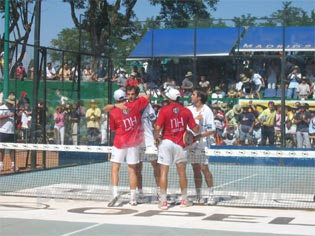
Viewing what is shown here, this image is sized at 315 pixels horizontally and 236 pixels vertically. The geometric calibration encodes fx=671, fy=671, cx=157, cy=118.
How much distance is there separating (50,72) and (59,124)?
1.47 metres

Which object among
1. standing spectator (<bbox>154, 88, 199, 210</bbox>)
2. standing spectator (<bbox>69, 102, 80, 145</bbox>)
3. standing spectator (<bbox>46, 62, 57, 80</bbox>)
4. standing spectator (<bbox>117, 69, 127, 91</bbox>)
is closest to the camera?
standing spectator (<bbox>154, 88, 199, 210</bbox>)

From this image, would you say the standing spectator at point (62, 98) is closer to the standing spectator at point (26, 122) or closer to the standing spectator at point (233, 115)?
the standing spectator at point (26, 122)

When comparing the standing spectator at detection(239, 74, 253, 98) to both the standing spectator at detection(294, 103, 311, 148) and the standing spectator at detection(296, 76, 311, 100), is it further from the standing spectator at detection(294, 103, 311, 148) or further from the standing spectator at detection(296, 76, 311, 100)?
the standing spectator at detection(294, 103, 311, 148)

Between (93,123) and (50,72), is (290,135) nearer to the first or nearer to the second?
(93,123)

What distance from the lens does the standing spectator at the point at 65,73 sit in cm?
1905

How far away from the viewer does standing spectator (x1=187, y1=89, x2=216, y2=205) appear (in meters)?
11.4

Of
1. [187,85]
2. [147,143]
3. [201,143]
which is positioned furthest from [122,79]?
[201,143]

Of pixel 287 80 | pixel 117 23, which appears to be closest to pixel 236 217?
pixel 287 80

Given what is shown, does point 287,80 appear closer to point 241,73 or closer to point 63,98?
→ point 241,73

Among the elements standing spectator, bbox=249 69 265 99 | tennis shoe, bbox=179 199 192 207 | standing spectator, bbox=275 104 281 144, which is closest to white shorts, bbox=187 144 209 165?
tennis shoe, bbox=179 199 192 207

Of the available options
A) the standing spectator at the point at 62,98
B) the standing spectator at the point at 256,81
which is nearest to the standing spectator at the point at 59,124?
the standing spectator at the point at 62,98

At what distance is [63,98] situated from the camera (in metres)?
18.9

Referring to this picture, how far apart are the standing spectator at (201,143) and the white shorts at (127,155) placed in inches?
36.2

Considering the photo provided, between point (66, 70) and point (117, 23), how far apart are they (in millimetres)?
12894
